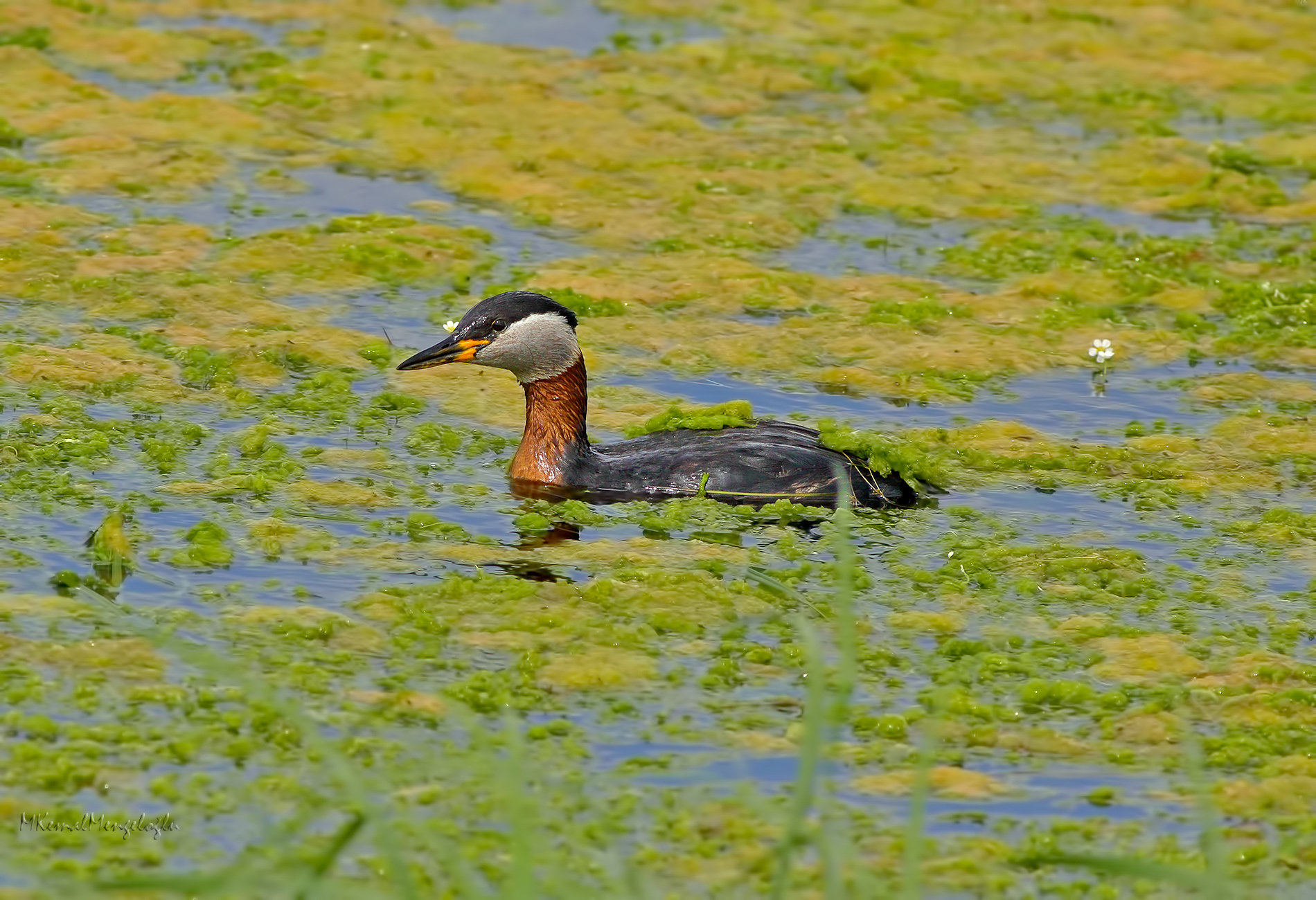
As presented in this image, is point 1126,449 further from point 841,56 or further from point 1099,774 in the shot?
point 841,56

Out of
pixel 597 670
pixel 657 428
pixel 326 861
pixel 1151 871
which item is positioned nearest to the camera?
pixel 1151 871

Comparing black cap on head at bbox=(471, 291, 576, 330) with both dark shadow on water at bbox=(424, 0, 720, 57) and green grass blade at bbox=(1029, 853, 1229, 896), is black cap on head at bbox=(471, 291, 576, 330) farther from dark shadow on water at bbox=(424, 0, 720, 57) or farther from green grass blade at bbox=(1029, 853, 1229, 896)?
dark shadow on water at bbox=(424, 0, 720, 57)

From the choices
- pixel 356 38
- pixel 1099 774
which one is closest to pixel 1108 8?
pixel 356 38

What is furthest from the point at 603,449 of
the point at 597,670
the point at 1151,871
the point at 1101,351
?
the point at 1151,871

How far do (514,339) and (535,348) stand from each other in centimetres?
11

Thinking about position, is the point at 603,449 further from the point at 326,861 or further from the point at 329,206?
the point at 326,861

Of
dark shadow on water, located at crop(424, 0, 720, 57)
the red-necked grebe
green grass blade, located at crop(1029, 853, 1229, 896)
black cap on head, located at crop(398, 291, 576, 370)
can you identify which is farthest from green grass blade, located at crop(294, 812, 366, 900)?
dark shadow on water, located at crop(424, 0, 720, 57)

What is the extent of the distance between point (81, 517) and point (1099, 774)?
13.9 feet

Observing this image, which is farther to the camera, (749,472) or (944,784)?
(749,472)

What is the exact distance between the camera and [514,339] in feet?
31.9

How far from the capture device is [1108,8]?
18.1m

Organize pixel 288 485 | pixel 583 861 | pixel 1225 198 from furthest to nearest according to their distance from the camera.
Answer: pixel 1225 198, pixel 288 485, pixel 583 861

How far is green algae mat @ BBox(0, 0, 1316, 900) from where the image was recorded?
6.26 meters

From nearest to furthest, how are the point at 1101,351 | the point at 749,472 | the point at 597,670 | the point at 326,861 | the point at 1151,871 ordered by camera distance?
the point at 1151,871, the point at 326,861, the point at 597,670, the point at 749,472, the point at 1101,351
